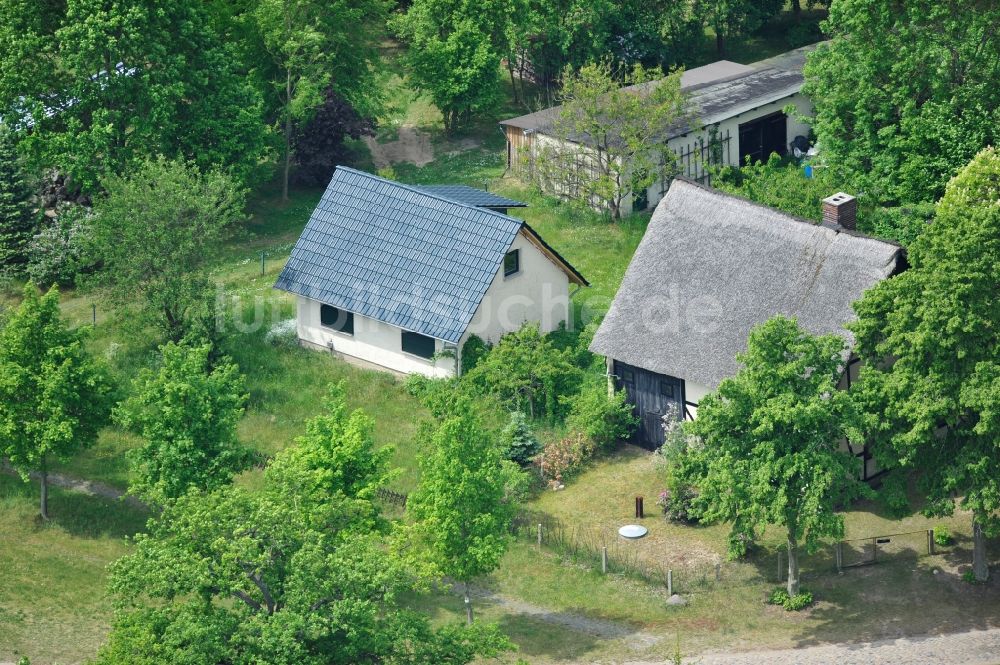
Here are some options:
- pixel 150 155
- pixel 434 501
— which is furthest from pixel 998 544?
pixel 150 155

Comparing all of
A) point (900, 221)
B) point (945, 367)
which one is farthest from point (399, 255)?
point (945, 367)

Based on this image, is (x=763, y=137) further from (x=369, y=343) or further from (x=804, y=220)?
(x=369, y=343)

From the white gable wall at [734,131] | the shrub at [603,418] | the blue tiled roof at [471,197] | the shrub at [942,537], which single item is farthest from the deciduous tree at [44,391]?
the white gable wall at [734,131]

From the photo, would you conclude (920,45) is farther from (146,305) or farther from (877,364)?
(146,305)

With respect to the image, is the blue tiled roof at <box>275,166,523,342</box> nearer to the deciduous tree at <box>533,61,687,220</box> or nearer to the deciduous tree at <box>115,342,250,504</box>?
the deciduous tree at <box>115,342,250,504</box>

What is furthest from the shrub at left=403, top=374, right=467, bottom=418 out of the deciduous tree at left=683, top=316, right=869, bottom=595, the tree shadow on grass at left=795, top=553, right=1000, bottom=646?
the tree shadow on grass at left=795, top=553, right=1000, bottom=646

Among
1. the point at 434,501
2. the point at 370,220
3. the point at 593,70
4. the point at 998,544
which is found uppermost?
the point at 593,70
